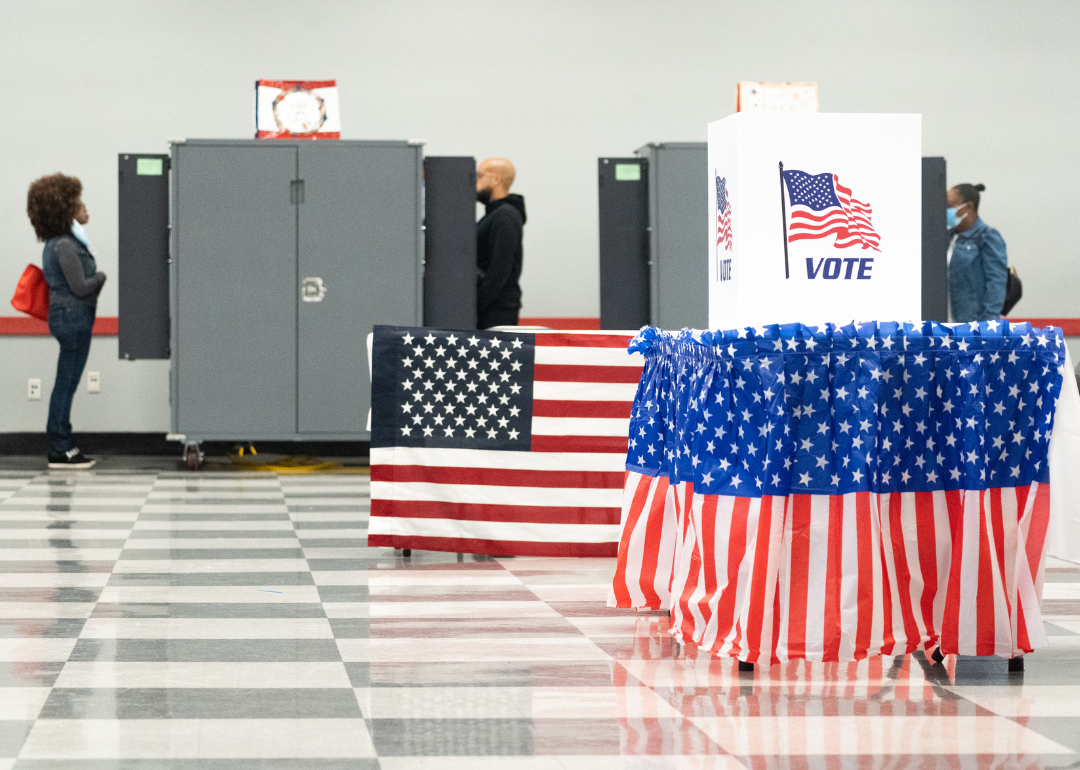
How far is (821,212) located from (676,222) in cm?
590

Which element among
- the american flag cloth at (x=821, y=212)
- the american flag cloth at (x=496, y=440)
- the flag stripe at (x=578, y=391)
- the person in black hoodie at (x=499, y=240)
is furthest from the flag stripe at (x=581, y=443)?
the person in black hoodie at (x=499, y=240)

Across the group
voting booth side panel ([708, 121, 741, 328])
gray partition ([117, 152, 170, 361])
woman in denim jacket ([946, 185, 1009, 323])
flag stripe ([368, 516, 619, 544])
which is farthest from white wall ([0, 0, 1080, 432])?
voting booth side panel ([708, 121, 741, 328])

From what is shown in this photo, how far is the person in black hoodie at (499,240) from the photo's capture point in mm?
8742

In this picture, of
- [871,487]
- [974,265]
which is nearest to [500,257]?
[974,265]

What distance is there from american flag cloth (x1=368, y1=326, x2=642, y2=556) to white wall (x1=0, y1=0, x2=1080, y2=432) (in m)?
5.58

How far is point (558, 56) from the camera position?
10781mm

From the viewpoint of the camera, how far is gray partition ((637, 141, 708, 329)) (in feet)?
29.9

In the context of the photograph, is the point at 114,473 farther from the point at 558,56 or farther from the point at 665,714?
the point at 665,714

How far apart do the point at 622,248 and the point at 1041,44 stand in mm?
4459

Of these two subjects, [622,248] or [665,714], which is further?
[622,248]

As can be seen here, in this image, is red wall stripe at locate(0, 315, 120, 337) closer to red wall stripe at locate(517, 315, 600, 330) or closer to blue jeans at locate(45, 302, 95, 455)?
blue jeans at locate(45, 302, 95, 455)

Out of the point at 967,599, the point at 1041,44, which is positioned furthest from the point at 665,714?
the point at 1041,44

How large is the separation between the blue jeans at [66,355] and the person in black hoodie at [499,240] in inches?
109

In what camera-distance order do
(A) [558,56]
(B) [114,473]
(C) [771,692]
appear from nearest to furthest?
(C) [771,692]
(B) [114,473]
(A) [558,56]
